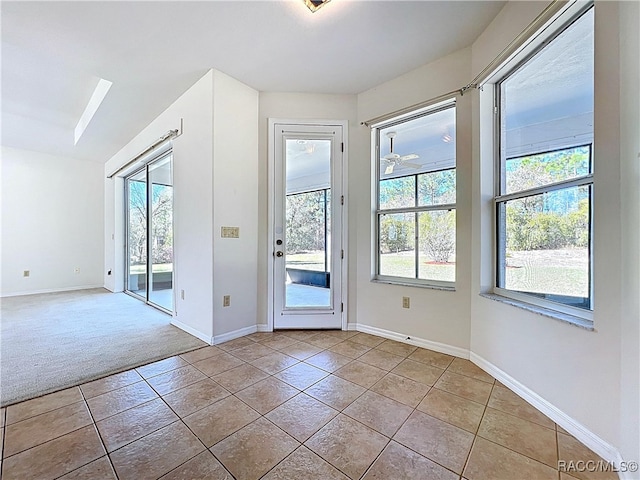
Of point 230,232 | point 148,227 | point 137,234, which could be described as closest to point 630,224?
point 230,232

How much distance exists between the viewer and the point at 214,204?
8.86 ft

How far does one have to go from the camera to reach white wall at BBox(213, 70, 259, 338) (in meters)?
2.72

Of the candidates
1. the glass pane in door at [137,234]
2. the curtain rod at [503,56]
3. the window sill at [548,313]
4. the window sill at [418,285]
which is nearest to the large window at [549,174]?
the window sill at [548,313]

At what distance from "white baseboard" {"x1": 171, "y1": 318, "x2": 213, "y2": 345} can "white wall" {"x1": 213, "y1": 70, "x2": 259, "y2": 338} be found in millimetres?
110

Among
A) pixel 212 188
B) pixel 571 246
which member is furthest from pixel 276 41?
pixel 571 246

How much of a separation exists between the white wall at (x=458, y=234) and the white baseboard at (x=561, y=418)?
0.40 meters

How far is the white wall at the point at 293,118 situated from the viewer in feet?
10.1

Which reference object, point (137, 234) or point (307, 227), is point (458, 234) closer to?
point (307, 227)

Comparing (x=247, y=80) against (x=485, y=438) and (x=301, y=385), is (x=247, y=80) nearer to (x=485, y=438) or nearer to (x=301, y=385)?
(x=301, y=385)

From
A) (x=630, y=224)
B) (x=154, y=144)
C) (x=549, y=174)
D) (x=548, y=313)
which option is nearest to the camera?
(x=630, y=224)

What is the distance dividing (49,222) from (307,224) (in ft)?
17.7

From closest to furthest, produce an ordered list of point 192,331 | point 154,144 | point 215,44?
point 215,44 → point 192,331 → point 154,144

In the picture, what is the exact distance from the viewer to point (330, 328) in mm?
3123

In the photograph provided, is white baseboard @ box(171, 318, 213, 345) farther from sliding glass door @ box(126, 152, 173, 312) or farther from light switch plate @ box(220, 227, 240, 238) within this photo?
light switch plate @ box(220, 227, 240, 238)
